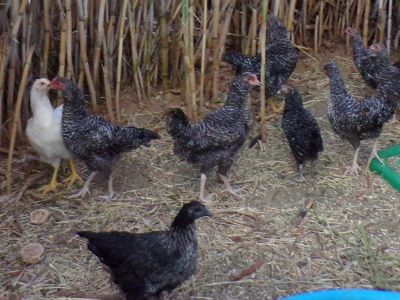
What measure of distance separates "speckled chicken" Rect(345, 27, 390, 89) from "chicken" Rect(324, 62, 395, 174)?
2.17ft

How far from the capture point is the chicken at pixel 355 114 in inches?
168

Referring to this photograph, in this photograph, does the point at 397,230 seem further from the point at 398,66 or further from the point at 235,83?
the point at 398,66

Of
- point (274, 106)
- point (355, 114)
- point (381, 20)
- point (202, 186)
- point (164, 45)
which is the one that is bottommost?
point (202, 186)

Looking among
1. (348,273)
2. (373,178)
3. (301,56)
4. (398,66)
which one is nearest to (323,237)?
(348,273)

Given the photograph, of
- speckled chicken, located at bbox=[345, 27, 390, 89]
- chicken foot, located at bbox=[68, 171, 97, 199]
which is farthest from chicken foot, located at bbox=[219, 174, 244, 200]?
speckled chicken, located at bbox=[345, 27, 390, 89]

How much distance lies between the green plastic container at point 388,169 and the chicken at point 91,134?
1.49 metres

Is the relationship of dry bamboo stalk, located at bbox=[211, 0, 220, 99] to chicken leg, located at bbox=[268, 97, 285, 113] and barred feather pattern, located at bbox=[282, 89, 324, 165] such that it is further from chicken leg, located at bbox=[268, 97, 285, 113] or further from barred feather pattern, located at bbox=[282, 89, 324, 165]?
barred feather pattern, located at bbox=[282, 89, 324, 165]

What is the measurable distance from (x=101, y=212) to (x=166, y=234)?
0.91 meters

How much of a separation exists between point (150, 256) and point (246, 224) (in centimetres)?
95

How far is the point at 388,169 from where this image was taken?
14.6 ft

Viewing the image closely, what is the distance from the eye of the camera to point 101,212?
4121 millimetres

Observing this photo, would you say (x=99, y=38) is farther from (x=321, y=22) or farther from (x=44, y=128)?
(x=321, y=22)

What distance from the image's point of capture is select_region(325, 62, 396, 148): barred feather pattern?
4262 millimetres

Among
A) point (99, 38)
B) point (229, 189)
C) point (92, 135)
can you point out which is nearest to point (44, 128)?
point (92, 135)
